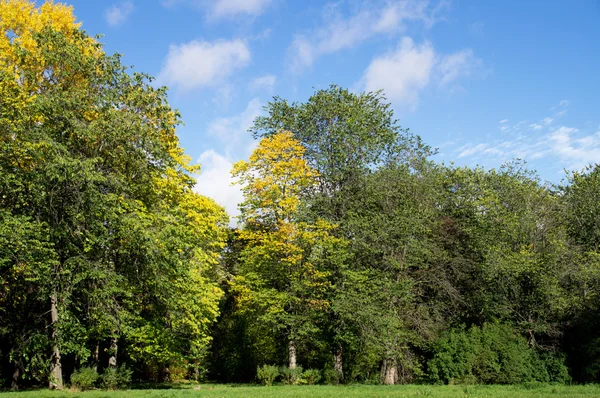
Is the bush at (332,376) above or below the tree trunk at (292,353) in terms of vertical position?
below

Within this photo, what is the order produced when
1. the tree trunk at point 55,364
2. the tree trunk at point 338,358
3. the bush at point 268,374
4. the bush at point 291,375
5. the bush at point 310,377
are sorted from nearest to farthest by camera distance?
the tree trunk at point 55,364 < the bush at point 268,374 < the bush at point 291,375 < the bush at point 310,377 < the tree trunk at point 338,358

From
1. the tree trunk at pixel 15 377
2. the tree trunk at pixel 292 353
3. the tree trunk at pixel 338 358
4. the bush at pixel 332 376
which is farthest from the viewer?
the tree trunk at pixel 338 358

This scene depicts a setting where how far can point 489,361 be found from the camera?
27.8m

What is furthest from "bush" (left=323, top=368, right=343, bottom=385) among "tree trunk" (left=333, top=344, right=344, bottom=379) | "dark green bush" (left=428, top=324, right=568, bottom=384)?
"dark green bush" (left=428, top=324, right=568, bottom=384)

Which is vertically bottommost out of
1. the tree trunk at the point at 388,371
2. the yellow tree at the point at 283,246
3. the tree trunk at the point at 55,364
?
the tree trunk at the point at 388,371

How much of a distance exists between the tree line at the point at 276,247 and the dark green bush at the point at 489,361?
0.12 m

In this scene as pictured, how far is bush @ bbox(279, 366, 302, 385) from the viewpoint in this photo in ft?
87.0

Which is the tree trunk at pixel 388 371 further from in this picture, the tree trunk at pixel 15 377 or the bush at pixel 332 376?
the tree trunk at pixel 15 377

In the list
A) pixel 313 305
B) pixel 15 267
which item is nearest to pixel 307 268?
pixel 313 305

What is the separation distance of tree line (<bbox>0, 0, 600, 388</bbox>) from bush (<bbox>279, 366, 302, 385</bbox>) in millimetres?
173

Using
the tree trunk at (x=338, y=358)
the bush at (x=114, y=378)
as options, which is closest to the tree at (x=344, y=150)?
the tree trunk at (x=338, y=358)

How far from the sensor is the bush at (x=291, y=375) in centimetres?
2652

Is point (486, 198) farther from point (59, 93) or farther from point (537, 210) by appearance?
point (59, 93)

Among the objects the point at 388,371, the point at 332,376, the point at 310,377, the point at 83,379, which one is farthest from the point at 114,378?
the point at 388,371
